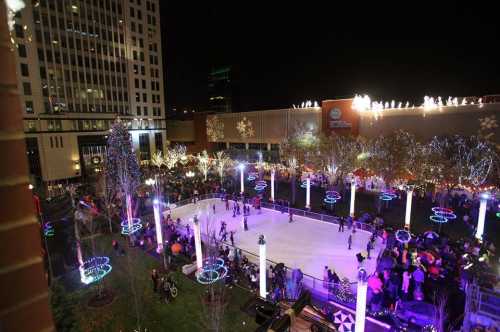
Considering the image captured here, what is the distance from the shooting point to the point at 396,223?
72.6 ft

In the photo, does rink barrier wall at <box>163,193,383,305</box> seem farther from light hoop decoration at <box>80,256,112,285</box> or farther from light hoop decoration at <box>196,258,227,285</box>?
light hoop decoration at <box>80,256,112,285</box>

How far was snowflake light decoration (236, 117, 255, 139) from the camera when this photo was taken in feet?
160

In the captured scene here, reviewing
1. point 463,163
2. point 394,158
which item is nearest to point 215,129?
point 394,158

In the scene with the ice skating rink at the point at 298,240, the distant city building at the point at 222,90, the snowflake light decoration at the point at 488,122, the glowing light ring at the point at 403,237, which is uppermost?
the distant city building at the point at 222,90

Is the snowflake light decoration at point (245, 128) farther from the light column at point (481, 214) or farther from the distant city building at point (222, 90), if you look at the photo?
the light column at point (481, 214)

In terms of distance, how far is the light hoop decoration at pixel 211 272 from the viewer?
43.6 ft

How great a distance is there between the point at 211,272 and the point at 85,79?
4504cm

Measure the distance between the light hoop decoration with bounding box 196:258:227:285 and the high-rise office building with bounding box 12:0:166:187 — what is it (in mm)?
36334

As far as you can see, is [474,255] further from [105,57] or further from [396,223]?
[105,57]

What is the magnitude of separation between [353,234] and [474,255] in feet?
24.3

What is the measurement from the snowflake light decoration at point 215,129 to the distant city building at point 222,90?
24982 mm

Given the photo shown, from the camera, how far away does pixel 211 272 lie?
516 inches

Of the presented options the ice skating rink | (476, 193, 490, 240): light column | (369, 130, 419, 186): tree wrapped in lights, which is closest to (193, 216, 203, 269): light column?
the ice skating rink

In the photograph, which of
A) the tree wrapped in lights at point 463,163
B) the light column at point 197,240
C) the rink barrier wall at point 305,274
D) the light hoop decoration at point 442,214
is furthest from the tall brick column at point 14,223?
the tree wrapped in lights at point 463,163
